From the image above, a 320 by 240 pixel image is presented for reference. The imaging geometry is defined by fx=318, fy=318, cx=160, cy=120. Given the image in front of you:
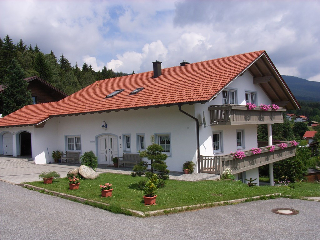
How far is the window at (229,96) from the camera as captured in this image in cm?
1870

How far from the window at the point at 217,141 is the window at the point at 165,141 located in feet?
8.28

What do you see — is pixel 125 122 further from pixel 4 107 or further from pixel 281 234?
pixel 4 107

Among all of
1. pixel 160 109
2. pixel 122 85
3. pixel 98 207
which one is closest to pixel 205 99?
pixel 160 109

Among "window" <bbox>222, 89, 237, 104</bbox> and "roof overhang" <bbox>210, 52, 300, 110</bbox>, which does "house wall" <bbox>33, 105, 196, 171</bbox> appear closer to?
"window" <bbox>222, 89, 237, 104</bbox>

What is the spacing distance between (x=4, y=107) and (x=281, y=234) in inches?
1256

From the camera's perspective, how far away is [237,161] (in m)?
16.1

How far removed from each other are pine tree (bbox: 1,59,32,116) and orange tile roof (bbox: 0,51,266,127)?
759 cm

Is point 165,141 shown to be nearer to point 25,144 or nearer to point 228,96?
point 228,96

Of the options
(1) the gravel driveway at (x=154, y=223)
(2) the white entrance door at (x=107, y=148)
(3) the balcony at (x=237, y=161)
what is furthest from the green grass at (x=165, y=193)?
(2) the white entrance door at (x=107, y=148)

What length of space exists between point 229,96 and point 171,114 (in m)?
4.63

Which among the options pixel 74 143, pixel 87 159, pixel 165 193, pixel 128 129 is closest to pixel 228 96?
pixel 128 129

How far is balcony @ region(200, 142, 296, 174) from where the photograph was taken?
14.9m

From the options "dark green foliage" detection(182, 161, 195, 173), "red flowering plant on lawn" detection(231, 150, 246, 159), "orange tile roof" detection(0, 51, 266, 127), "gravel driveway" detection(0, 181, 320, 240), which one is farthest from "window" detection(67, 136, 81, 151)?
"gravel driveway" detection(0, 181, 320, 240)

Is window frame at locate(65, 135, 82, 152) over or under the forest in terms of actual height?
under
